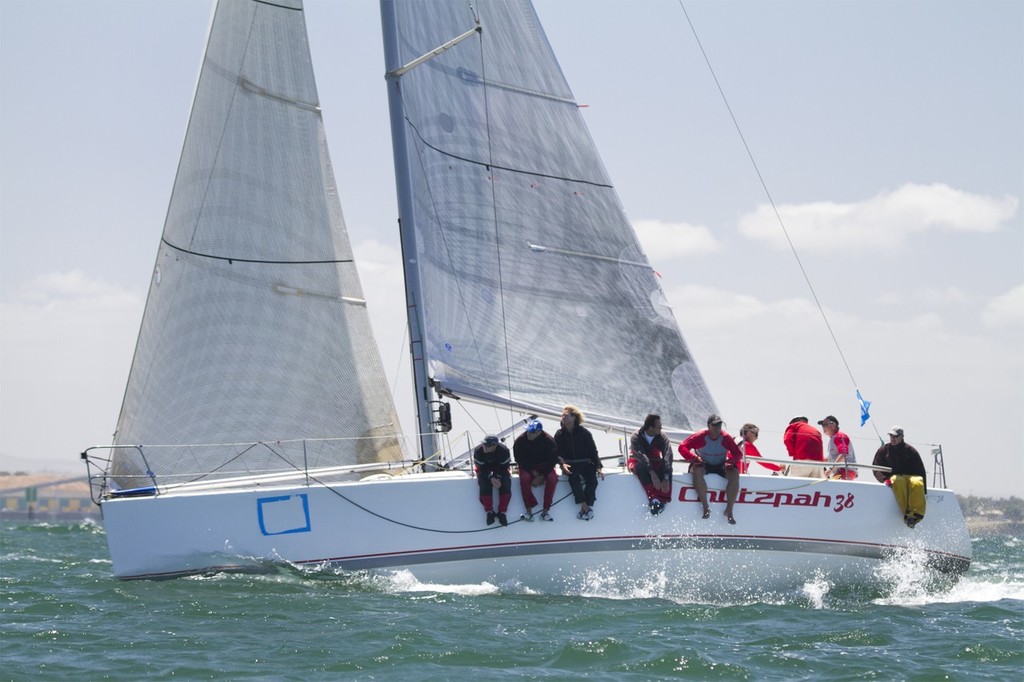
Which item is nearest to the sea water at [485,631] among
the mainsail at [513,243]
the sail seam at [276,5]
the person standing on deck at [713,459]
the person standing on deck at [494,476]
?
the person standing on deck at [494,476]

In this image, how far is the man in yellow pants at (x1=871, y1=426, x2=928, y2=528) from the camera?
12.4 m

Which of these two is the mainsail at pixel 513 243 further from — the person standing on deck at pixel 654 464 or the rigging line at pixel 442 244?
the person standing on deck at pixel 654 464

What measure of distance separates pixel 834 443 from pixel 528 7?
620 centimetres

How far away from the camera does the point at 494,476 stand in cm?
1159

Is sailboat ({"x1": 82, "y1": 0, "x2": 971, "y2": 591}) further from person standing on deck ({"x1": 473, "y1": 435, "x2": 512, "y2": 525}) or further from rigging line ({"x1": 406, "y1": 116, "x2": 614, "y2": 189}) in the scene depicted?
person standing on deck ({"x1": 473, "y1": 435, "x2": 512, "y2": 525})

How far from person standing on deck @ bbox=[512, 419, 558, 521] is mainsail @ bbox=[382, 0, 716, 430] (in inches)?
62.5

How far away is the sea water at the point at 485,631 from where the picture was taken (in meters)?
8.21

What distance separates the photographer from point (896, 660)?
8.79 meters

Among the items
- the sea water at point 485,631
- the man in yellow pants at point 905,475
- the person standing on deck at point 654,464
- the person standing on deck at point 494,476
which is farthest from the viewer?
the man in yellow pants at point 905,475

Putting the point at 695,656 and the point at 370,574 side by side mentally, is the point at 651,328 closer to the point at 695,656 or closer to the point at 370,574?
the point at 370,574

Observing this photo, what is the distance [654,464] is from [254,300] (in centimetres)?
479

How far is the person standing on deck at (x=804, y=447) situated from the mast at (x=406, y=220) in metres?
3.89

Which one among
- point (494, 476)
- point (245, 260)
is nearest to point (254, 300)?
point (245, 260)

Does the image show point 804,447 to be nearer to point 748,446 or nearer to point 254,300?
point 748,446
